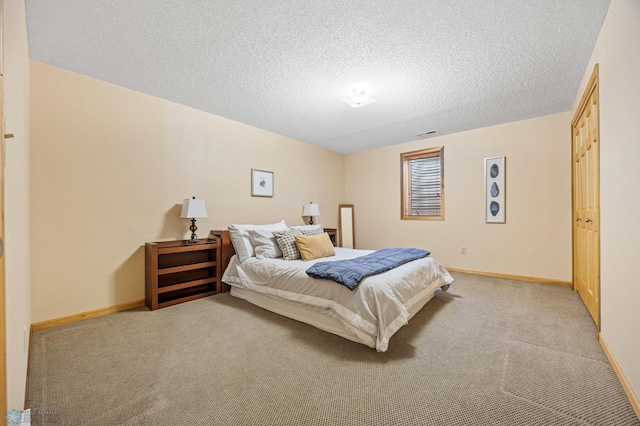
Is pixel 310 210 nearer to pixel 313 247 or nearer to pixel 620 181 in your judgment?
pixel 313 247

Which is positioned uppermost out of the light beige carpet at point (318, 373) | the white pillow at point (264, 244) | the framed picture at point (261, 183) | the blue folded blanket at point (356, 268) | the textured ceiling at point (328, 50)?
the textured ceiling at point (328, 50)

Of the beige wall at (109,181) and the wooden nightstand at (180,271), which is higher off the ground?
the beige wall at (109,181)

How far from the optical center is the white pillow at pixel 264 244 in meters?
3.36

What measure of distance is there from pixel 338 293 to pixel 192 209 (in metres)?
2.08

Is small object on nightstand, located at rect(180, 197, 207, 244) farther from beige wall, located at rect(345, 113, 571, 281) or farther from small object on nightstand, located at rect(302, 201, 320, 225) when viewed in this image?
beige wall, located at rect(345, 113, 571, 281)

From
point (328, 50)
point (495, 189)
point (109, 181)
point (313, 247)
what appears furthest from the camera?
point (495, 189)

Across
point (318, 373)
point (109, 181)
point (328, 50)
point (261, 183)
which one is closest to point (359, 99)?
point (328, 50)

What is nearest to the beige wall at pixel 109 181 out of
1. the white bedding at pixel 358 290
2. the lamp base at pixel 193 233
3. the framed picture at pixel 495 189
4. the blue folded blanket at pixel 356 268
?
the lamp base at pixel 193 233

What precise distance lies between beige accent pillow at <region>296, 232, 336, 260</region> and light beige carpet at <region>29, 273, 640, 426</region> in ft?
2.87

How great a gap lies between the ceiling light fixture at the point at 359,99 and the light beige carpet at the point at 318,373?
2.42 m

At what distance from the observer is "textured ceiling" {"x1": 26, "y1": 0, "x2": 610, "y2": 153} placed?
6.09ft

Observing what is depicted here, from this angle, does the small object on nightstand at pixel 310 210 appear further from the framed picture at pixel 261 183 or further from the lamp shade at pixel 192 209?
the lamp shade at pixel 192 209

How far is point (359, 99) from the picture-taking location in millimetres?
3084

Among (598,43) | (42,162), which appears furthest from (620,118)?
(42,162)
